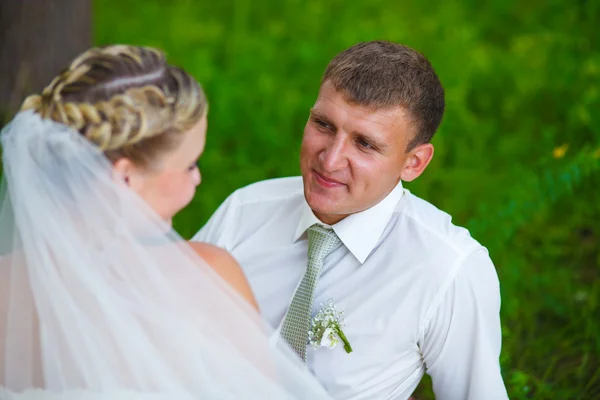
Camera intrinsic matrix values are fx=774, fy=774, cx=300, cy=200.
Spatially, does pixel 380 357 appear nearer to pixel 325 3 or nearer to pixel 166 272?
pixel 166 272

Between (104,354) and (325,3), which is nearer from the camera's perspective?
(104,354)

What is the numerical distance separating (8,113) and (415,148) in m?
3.57

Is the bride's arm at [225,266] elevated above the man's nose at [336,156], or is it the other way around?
the man's nose at [336,156]

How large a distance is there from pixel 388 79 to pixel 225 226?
96cm

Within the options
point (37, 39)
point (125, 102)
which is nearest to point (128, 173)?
point (125, 102)

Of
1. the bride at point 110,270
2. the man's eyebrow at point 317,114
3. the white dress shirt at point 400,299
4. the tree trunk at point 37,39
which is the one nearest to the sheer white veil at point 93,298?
the bride at point 110,270

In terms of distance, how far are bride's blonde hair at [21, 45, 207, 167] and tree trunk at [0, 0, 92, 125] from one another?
348cm

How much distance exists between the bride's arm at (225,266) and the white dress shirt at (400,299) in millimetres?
559

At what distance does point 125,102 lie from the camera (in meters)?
2.03

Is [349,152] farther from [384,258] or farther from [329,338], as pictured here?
[329,338]

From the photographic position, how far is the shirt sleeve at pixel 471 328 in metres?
2.63

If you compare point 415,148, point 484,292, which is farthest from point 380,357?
point 415,148

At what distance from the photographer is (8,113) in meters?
5.39

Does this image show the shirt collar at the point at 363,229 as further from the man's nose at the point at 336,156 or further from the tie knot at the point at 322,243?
the man's nose at the point at 336,156
